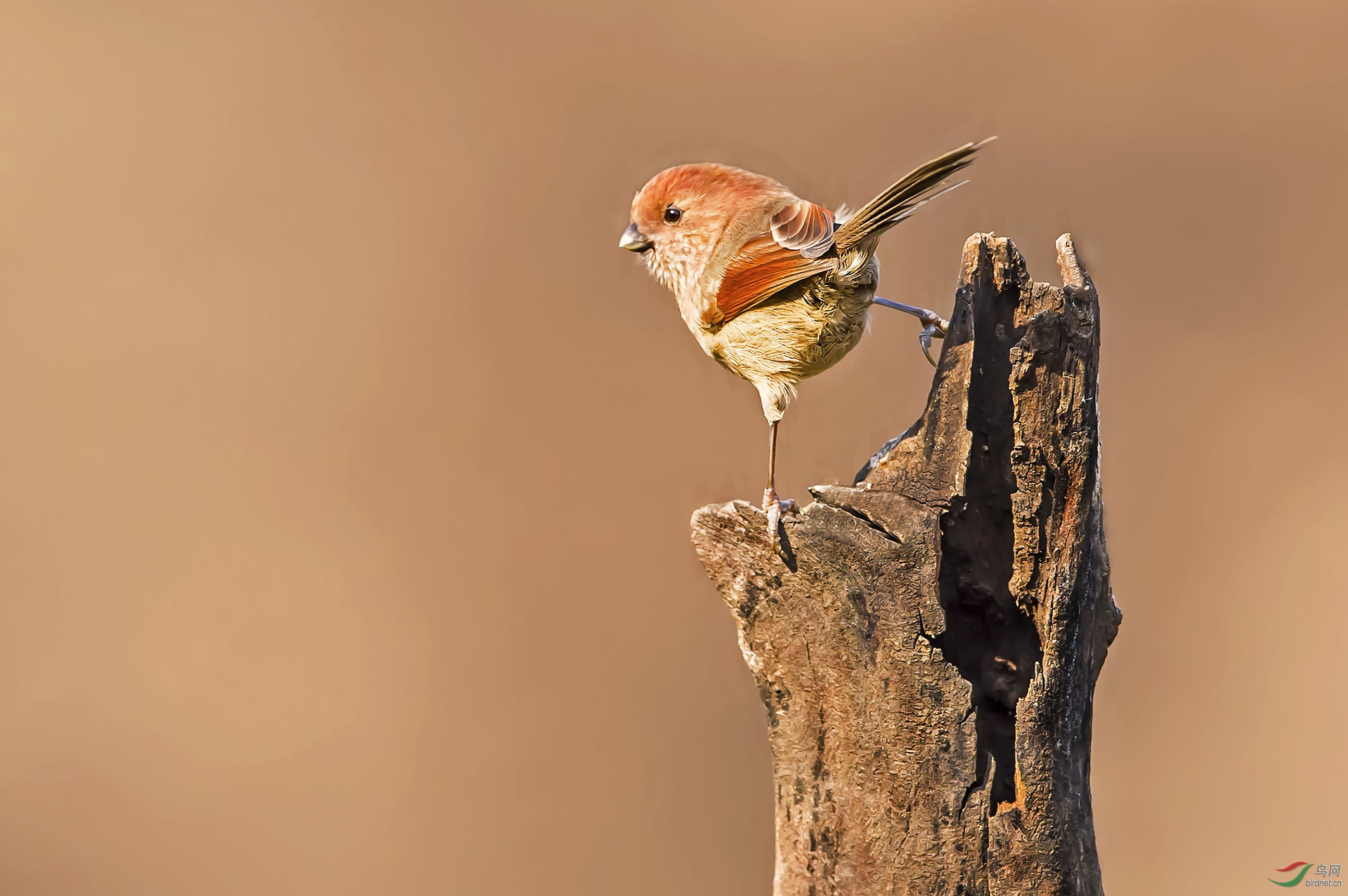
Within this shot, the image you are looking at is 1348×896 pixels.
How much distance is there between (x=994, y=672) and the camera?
6.43ft

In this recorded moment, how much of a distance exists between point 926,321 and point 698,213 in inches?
25.0

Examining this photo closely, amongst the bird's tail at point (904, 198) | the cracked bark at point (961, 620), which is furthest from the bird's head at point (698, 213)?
the cracked bark at point (961, 620)

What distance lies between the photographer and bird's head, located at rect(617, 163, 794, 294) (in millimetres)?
2395

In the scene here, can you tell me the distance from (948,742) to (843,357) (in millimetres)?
1012

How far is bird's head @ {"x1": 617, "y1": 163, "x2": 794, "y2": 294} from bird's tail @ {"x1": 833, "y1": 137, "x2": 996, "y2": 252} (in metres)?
0.25

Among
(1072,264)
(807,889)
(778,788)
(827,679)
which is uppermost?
(1072,264)

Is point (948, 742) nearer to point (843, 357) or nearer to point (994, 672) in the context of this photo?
point (994, 672)

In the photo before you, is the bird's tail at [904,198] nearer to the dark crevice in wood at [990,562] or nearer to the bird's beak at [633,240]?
the dark crevice in wood at [990,562]

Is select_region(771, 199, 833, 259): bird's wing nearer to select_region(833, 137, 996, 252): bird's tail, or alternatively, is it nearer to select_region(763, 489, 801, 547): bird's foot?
select_region(833, 137, 996, 252): bird's tail

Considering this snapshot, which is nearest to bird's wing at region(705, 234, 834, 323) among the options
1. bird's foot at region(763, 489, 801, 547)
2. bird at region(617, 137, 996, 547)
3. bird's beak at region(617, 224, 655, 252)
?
bird at region(617, 137, 996, 547)

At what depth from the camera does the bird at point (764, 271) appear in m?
2.31

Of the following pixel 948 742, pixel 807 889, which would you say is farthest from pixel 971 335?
pixel 807 889

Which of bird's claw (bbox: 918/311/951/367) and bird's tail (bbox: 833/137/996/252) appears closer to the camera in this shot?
bird's tail (bbox: 833/137/996/252)

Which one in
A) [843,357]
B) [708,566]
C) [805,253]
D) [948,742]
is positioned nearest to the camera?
[948,742]
